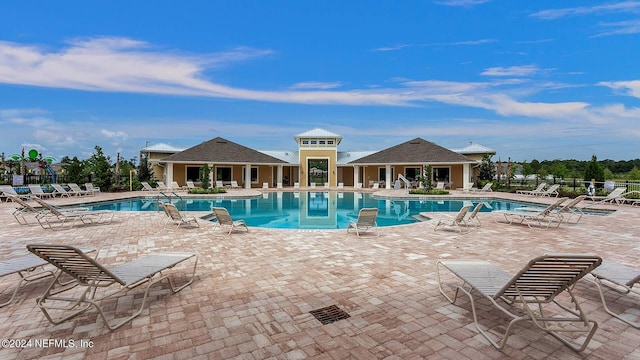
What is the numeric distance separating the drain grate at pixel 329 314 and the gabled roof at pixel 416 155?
2534 centimetres

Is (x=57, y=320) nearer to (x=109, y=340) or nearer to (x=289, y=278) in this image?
(x=109, y=340)

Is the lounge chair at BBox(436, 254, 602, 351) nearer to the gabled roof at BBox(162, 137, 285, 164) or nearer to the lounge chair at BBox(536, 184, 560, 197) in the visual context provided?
the lounge chair at BBox(536, 184, 560, 197)

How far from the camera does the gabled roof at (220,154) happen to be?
27.1 metres

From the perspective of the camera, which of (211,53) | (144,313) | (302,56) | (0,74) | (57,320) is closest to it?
(57,320)

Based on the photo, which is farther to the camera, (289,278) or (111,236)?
(111,236)

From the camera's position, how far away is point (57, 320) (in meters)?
3.16

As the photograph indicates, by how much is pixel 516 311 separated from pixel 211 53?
23.5 metres

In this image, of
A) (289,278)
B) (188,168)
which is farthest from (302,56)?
(289,278)

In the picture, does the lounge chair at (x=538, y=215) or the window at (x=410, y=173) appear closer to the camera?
the lounge chair at (x=538, y=215)

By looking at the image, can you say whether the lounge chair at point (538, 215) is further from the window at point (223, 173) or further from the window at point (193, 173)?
the window at point (193, 173)

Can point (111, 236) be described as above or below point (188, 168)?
below

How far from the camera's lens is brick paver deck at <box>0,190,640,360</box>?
2.68 meters

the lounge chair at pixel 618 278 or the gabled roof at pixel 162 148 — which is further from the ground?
the gabled roof at pixel 162 148

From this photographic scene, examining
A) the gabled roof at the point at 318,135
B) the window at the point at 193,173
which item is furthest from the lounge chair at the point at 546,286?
the window at the point at 193,173
